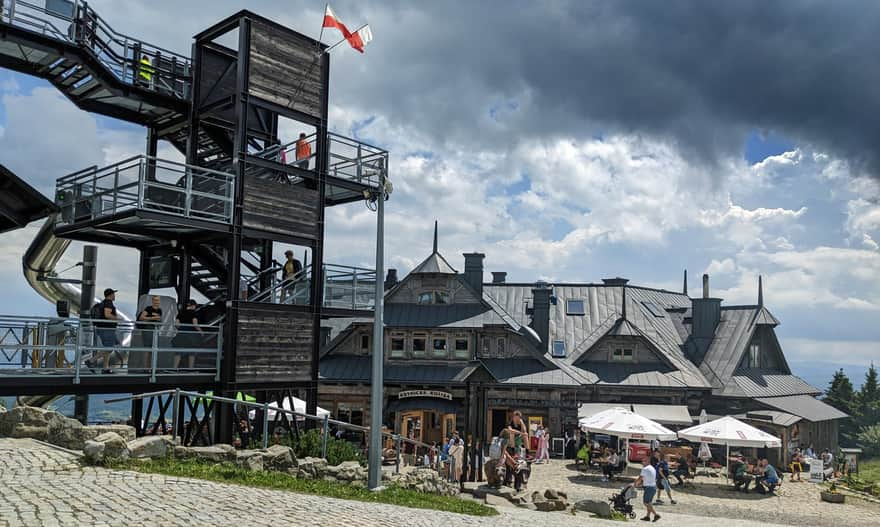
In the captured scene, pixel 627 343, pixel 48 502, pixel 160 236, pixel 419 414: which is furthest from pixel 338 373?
pixel 48 502

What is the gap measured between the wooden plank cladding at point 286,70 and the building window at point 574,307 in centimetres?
2456

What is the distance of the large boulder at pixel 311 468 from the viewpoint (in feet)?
51.0

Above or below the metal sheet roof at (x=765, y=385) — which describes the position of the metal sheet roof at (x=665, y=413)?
below

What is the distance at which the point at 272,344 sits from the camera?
2052cm

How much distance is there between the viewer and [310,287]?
2175 centimetres

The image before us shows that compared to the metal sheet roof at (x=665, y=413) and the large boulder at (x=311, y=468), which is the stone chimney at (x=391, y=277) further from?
the large boulder at (x=311, y=468)

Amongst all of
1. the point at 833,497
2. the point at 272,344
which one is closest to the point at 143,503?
the point at 272,344

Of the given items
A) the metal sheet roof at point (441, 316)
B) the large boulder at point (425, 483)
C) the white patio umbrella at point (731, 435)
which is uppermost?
the metal sheet roof at point (441, 316)

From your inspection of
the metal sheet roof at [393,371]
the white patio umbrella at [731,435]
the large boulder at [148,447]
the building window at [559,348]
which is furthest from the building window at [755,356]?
the large boulder at [148,447]

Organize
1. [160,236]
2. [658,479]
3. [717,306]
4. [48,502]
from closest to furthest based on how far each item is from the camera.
Answer: [48,502], [160,236], [658,479], [717,306]

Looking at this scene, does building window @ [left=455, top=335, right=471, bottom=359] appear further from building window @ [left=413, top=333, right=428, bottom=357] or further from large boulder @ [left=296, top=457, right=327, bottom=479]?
large boulder @ [left=296, top=457, right=327, bottom=479]

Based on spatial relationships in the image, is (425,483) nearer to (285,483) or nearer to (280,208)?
(285,483)

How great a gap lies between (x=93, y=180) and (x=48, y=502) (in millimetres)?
11246

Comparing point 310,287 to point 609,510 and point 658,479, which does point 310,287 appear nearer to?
point 609,510
